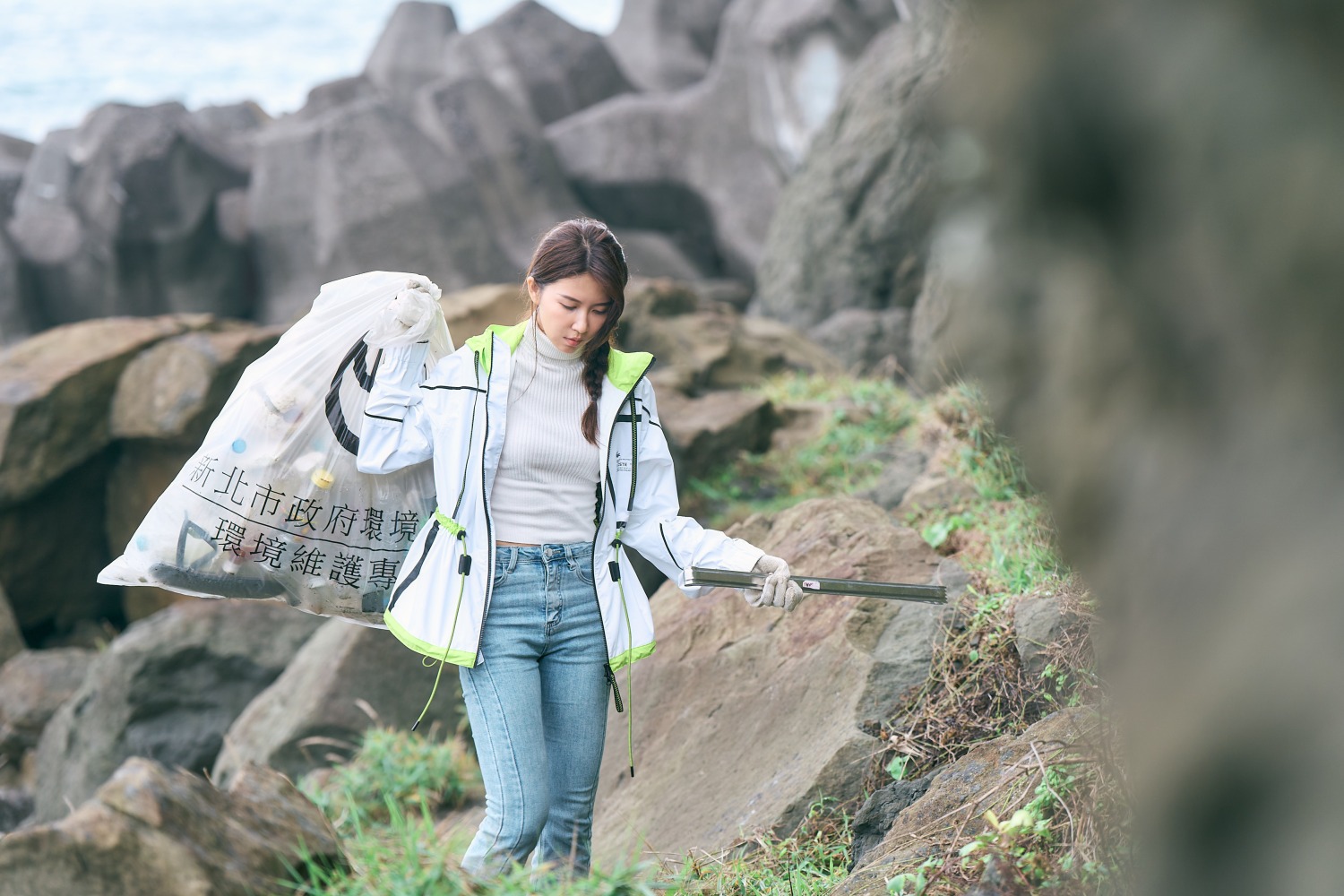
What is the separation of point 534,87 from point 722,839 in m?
18.5

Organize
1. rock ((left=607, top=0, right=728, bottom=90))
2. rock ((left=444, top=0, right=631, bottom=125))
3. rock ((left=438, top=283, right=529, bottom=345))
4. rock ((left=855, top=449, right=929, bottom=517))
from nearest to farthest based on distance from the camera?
rock ((left=855, top=449, right=929, bottom=517)) → rock ((left=438, top=283, right=529, bottom=345)) → rock ((left=444, top=0, right=631, bottom=125)) → rock ((left=607, top=0, right=728, bottom=90))

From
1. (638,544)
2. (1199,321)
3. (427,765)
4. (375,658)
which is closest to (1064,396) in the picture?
(1199,321)

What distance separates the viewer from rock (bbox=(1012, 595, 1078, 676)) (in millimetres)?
3521

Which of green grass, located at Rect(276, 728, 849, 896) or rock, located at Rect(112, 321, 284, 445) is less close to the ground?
rock, located at Rect(112, 321, 284, 445)

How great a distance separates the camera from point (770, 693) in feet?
13.7

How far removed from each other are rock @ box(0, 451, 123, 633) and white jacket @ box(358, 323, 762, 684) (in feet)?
29.5

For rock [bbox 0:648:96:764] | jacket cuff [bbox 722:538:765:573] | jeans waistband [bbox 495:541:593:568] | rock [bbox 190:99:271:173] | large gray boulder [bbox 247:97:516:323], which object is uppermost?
rock [bbox 190:99:271:173]

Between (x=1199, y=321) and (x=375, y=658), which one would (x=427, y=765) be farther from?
(x=1199, y=321)

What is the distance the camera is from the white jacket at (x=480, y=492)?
305 cm

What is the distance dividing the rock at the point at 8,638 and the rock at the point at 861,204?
24.9 feet

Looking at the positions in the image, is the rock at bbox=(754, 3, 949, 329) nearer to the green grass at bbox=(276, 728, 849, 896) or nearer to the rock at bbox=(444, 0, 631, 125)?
the green grass at bbox=(276, 728, 849, 896)

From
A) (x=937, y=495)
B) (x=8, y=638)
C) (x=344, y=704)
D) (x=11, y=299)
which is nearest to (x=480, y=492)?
(x=937, y=495)

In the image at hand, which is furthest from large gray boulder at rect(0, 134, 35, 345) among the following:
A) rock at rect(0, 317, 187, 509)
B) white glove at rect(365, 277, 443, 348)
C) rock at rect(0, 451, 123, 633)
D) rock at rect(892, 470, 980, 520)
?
white glove at rect(365, 277, 443, 348)

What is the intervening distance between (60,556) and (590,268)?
33.3ft
